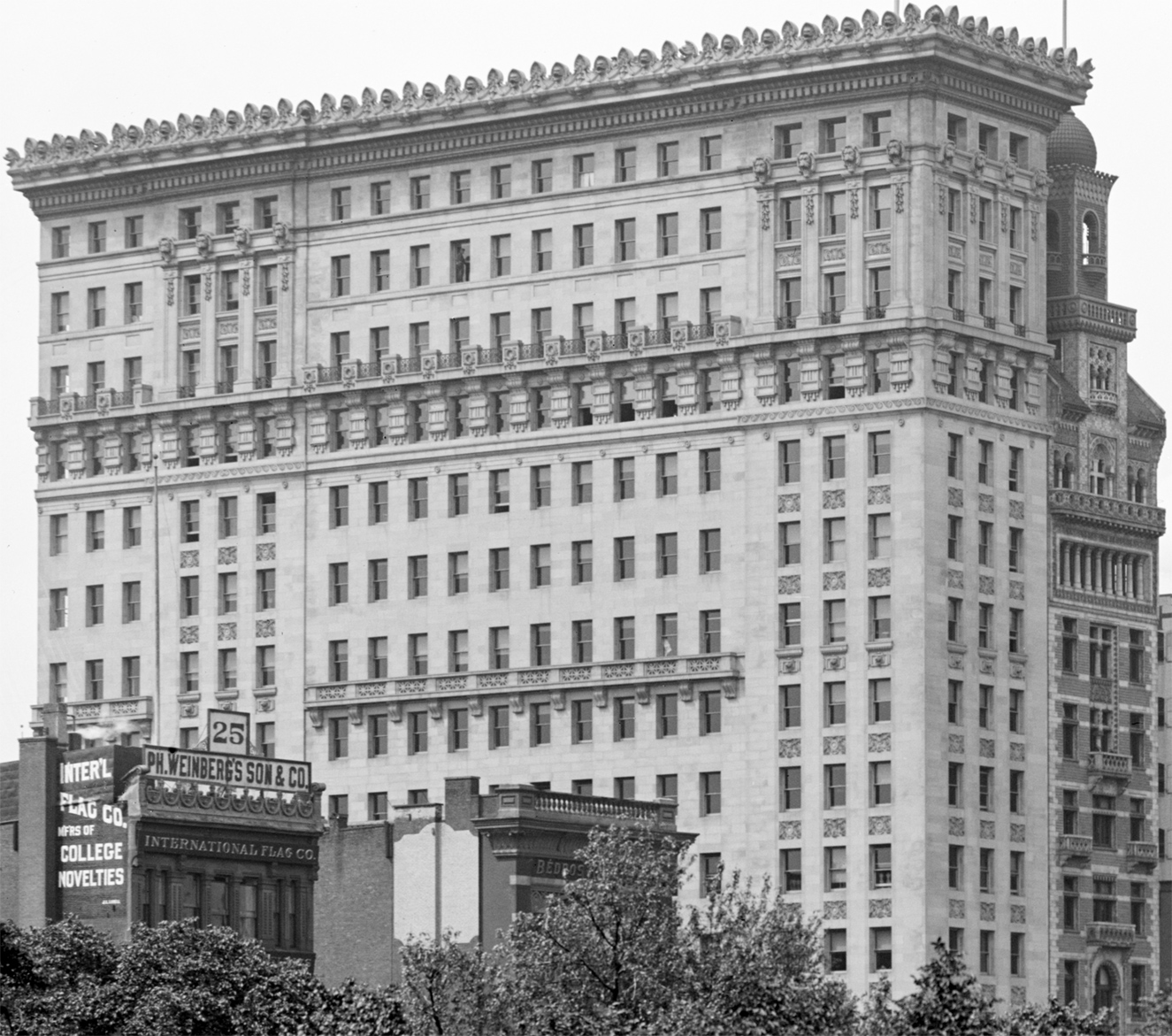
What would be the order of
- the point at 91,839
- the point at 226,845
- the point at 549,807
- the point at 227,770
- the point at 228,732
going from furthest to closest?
the point at 228,732, the point at 549,807, the point at 227,770, the point at 226,845, the point at 91,839

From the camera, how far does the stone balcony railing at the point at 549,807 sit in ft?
586

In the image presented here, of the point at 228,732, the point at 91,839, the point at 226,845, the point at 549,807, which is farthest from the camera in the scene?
the point at 228,732

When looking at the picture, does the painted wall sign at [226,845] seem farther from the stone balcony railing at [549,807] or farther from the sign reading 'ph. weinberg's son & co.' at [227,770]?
the stone balcony railing at [549,807]

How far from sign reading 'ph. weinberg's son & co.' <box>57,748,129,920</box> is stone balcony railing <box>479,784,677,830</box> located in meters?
16.5

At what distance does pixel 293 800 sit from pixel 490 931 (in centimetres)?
979

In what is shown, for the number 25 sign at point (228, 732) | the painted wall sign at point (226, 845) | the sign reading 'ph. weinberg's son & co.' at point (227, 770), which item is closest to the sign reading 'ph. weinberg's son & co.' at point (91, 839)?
the painted wall sign at point (226, 845)

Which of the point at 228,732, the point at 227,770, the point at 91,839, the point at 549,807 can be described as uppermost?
the point at 228,732

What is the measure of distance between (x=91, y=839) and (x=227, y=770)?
7190 millimetres

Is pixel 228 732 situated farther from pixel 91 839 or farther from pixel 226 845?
pixel 91 839

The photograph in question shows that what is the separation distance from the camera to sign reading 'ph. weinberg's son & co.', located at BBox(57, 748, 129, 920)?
17088 cm

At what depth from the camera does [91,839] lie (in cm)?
Answer: 17162

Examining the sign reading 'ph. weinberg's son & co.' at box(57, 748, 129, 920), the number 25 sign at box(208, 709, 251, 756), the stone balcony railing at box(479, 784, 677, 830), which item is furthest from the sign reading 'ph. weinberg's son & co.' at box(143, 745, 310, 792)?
the stone balcony railing at box(479, 784, 677, 830)

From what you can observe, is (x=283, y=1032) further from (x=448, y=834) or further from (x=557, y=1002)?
(x=448, y=834)

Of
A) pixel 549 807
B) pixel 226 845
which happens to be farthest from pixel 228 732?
pixel 549 807
